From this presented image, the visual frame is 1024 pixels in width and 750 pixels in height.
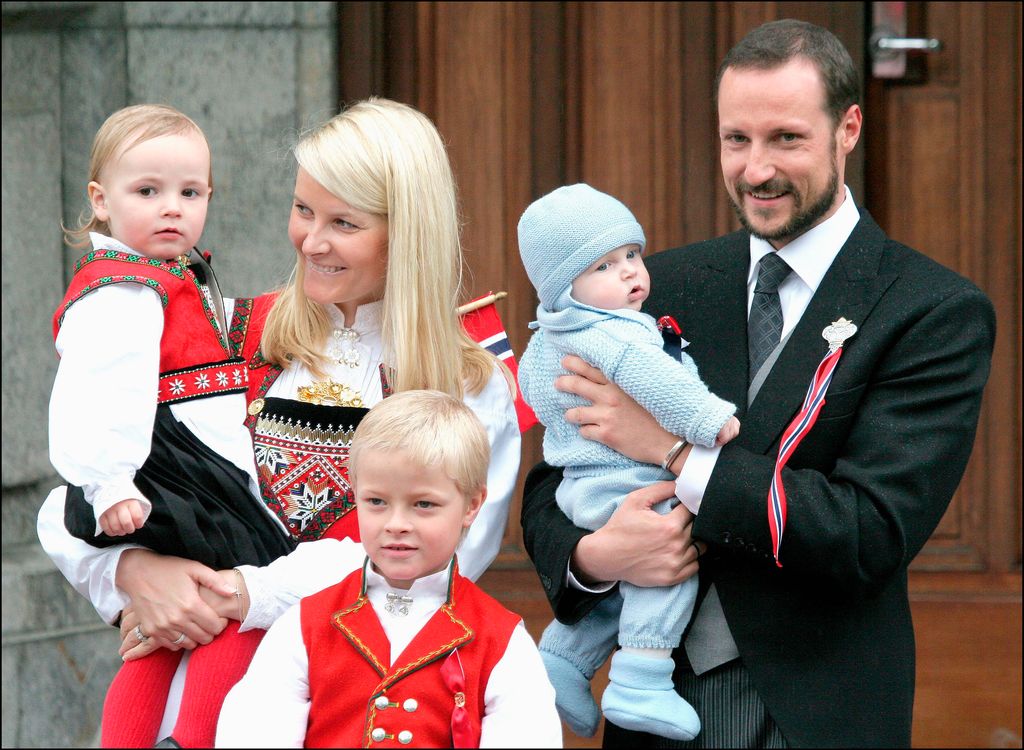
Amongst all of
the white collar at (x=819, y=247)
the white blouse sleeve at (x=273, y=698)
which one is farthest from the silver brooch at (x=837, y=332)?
the white blouse sleeve at (x=273, y=698)

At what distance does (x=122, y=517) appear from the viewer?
2.33 metres

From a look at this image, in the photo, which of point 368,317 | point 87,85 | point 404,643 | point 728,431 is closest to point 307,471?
point 368,317

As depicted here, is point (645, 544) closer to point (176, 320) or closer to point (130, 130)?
point (176, 320)

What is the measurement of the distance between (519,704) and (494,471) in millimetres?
571

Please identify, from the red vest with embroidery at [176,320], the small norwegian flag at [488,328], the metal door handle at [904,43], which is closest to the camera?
the red vest with embroidery at [176,320]

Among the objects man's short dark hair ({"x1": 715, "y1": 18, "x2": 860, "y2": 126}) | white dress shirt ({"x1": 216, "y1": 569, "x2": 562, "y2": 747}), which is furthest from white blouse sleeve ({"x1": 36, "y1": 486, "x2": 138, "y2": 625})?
man's short dark hair ({"x1": 715, "y1": 18, "x2": 860, "y2": 126})

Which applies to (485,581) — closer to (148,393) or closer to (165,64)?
(165,64)

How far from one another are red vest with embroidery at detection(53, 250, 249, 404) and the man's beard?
3.19ft

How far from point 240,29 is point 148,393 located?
2163 millimetres

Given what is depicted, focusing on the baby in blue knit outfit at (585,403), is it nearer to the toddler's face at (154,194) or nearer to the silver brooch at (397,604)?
the silver brooch at (397,604)

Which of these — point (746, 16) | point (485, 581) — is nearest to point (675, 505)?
point (485, 581)

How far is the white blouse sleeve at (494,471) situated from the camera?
2625 mm

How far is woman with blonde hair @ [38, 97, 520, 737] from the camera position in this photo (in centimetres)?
248

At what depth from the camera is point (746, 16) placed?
14.5 ft
